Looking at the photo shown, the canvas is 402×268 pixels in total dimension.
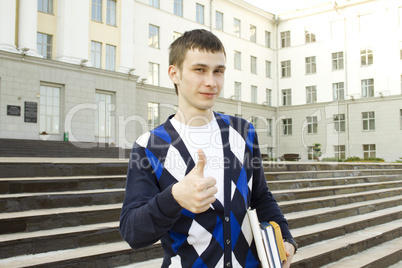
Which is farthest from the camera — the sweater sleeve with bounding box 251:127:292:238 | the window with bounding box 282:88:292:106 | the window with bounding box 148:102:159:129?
the window with bounding box 282:88:292:106

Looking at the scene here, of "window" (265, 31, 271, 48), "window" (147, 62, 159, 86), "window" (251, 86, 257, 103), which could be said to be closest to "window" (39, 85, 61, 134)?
"window" (147, 62, 159, 86)

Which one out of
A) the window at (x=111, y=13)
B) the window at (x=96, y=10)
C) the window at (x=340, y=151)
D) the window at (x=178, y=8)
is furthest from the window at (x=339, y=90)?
the window at (x=96, y=10)

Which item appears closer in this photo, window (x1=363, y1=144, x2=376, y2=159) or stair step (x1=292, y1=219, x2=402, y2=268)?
stair step (x1=292, y1=219, x2=402, y2=268)

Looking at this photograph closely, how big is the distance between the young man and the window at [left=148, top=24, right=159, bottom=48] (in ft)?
86.0

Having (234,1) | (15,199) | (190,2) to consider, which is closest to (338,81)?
(234,1)

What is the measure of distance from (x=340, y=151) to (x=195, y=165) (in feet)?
117

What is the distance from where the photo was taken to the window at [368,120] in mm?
33344

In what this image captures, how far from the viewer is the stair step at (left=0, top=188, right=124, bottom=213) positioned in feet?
15.2

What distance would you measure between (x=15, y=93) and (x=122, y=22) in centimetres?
826

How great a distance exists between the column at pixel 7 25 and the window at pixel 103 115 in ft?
17.5

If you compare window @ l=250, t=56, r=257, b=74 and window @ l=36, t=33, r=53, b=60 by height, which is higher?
window @ l=250, t=56, r=257, b=74

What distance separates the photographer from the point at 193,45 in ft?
5.89

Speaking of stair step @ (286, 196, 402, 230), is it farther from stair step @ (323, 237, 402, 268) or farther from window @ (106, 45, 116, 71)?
window @ (106, 45, 116, 71)

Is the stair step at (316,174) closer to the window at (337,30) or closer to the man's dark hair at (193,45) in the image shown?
the man's dark hair at (193,45)
